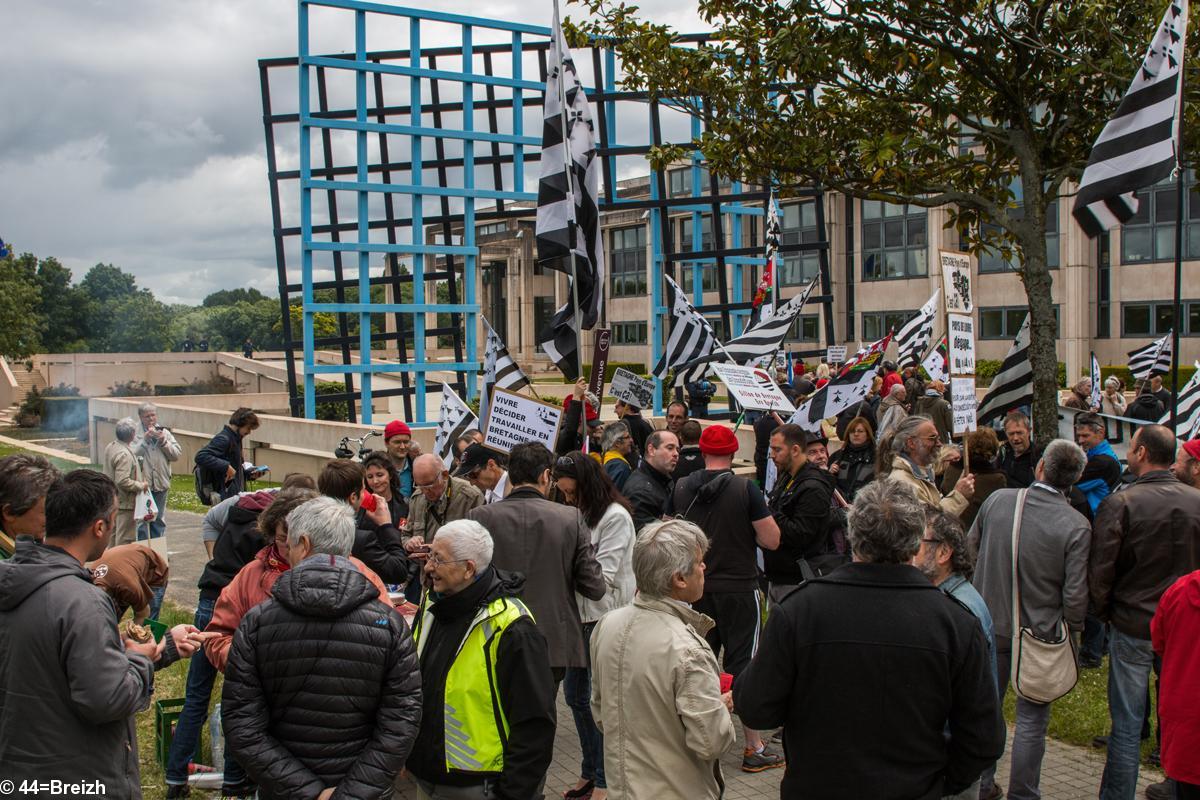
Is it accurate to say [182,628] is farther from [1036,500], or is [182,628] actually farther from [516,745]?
[1036,500]

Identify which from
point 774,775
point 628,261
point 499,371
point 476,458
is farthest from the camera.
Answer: point 628,261

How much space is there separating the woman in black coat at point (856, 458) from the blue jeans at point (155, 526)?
6.91m

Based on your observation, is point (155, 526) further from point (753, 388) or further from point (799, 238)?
point (799, 238)

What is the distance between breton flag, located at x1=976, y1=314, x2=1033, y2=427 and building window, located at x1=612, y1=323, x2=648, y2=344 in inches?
1925

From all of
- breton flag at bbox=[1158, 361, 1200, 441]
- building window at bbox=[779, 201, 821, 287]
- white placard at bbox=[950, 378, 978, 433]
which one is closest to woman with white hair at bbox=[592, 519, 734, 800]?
white placard at bbox=[950, 378, 978, 433]

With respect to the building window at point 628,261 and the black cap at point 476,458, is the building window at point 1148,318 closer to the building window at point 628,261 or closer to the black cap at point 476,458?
the building window at point 628,261

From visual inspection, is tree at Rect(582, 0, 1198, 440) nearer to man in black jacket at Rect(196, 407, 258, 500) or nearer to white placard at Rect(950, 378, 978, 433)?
white placard at Rect(950, 378, 978, 433)

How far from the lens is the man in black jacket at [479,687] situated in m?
3.88

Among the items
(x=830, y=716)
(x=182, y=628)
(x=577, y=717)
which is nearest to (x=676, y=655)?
(x=830, y=716)

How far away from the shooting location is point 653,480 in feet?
23.4

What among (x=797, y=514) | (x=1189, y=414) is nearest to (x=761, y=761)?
(x=797, y=514)

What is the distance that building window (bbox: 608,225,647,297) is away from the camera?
194 ft

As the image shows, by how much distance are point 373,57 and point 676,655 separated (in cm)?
2016

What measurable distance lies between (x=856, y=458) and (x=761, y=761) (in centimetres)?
290
